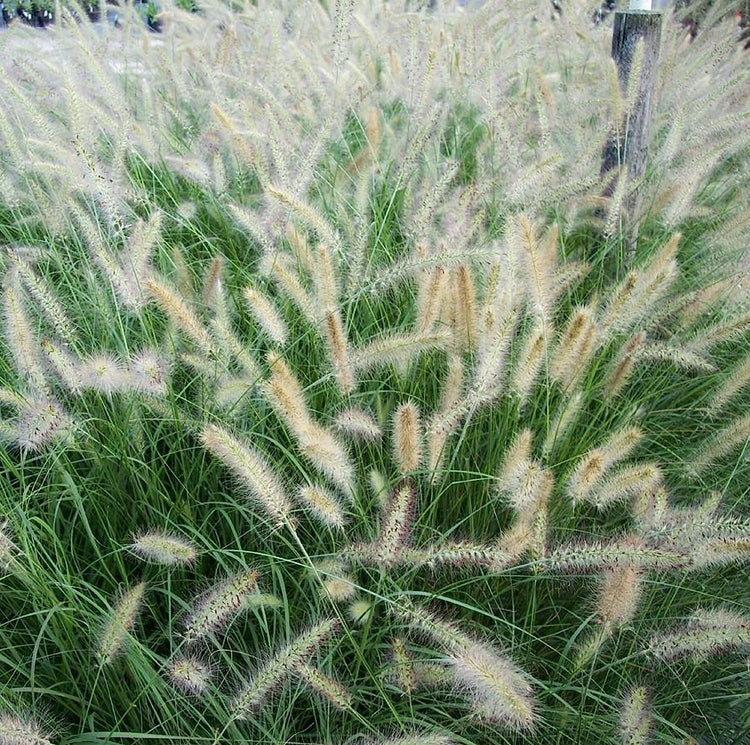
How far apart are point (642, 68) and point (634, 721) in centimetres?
269

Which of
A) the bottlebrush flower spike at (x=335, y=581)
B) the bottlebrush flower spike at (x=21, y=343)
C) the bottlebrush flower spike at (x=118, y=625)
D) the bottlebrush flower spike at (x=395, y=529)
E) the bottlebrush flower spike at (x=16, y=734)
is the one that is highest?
the bottlebrush flower spike at (x=21, y=343)

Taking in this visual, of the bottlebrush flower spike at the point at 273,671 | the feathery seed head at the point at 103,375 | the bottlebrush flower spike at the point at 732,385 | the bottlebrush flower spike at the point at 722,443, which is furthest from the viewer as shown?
the bottlebrush flower spike at the point at 732,385

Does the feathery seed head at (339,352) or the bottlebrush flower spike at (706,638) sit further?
the feathery seed head at (339,352)

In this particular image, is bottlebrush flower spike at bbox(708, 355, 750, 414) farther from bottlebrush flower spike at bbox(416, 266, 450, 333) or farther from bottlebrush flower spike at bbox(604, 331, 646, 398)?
bottlebrush flower spike at bbox(416, 266, 450, 333)

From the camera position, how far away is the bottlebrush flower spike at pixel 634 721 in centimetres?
152

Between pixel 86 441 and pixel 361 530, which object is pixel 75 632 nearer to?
pixel 86 441

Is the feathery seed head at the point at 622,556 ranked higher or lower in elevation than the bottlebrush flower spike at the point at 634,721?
higher

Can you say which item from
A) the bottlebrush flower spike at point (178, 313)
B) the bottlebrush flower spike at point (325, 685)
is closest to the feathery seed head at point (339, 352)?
the bottlebrush flower spike at point (178, 313)

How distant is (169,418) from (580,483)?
1023 mm

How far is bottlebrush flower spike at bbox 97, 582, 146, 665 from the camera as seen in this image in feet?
5.07

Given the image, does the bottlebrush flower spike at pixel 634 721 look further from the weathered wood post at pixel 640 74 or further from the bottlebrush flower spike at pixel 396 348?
the weathered wood post at pixel 640 74

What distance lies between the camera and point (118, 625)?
1558 millimetres

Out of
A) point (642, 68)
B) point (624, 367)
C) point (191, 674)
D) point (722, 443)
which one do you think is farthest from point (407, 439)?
point (642, 68)

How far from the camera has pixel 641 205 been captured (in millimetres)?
3176
